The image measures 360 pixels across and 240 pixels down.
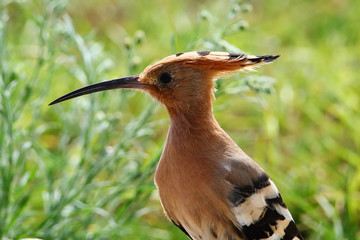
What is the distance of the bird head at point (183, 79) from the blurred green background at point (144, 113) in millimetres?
188

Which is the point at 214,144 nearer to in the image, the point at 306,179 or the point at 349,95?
the point at 306,179

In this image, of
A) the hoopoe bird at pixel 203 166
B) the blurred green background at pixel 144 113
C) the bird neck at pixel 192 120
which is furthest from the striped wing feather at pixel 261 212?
the blurred green background at pixel 144 113

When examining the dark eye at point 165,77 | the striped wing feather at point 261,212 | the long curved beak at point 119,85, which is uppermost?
the long curved beak at point 119,85

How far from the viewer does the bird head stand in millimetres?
1355

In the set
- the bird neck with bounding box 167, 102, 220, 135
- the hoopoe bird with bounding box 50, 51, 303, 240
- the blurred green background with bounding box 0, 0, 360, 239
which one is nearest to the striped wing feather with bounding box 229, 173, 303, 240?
the hoopoe bird with bounding box 50, 51, 303, 240

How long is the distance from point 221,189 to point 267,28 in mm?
2419

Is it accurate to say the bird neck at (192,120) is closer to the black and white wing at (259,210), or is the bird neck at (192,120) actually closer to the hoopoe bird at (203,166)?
the hoopoe bird at (203,166)

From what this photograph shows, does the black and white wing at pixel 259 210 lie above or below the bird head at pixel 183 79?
below

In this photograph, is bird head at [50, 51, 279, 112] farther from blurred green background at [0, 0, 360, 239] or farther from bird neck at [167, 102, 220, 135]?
blurred green background at [0, 0, 360, 239]

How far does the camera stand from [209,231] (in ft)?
4.46

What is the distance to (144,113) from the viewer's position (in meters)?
1.74

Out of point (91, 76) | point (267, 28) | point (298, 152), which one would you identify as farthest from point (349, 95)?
point (91, 76)

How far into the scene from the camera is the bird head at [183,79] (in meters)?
1.36

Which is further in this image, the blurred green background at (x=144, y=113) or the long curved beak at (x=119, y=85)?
the blurred green background at (x=144, y=113)
